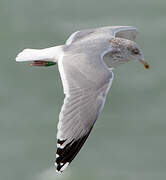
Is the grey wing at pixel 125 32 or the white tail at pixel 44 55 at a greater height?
the white tail at pixel 44 55

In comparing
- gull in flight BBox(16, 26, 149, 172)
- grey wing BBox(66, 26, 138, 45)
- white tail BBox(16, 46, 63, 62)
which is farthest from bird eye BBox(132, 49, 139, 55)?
white tail BBox(16, 46, 63, 62)

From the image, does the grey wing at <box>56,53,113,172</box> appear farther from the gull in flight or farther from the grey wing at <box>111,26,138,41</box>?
the grey wing at <box>111,26,138,41</box>

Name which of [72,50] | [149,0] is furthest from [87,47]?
[149,0]

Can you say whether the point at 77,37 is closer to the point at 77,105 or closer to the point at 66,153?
the point at 77,105

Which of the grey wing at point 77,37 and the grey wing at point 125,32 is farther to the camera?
the grey wing at point 125,32

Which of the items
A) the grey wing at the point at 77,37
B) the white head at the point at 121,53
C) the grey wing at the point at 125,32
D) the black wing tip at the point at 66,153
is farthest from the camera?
the grey wing at the point at 125,32

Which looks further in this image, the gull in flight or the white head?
the white head

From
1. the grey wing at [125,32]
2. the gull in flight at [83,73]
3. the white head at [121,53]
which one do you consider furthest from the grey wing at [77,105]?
the grey wing at [125,32]

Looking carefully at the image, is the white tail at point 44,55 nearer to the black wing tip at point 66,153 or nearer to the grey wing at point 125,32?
the grey wing at point 125,32
